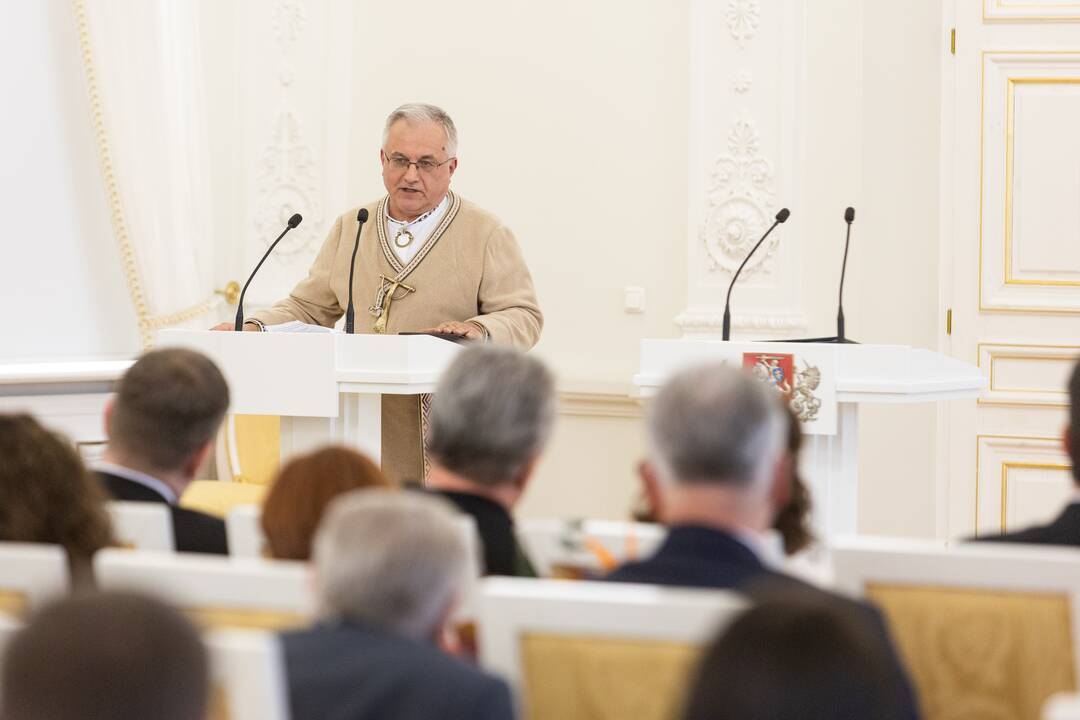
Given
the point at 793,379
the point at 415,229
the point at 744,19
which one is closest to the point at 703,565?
the point at 793,379

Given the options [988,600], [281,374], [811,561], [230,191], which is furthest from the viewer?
[230,191]

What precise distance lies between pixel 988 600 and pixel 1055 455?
13.1 feet

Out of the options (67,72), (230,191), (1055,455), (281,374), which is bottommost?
(1055,455)

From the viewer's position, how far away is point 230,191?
6.79 metres

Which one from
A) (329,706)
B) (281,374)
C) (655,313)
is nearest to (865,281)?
(655,313)

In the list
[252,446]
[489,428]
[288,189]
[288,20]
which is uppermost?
[288,20]

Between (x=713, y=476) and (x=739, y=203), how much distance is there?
4.09m

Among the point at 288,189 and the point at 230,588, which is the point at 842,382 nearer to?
the point at 230,588

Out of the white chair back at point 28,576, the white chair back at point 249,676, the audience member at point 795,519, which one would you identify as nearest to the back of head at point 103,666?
the white chair back at point 249,676

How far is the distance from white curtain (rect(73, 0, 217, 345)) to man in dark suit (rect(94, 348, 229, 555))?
366 cm

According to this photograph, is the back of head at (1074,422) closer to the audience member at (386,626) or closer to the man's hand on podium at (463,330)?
the audience member at (386,626)

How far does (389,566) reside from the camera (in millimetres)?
1557

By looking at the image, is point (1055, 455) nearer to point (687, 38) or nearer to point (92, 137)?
point (687, 38)

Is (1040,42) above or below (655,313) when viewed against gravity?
above
